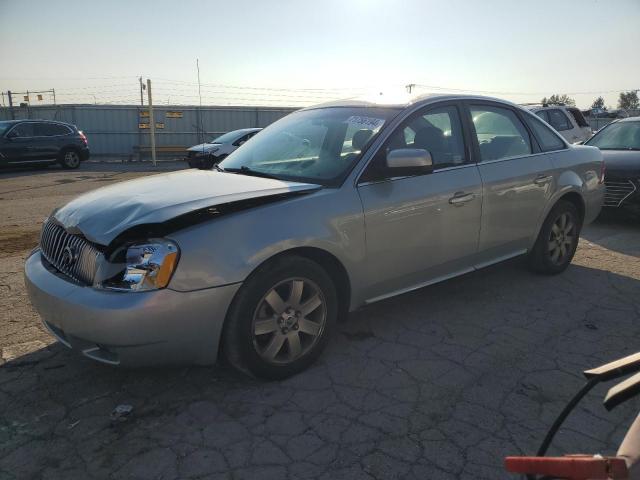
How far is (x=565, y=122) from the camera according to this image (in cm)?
1280

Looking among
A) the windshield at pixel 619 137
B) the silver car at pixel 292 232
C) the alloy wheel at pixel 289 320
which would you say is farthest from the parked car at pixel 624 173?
the alloy wheel at pixel 289 320

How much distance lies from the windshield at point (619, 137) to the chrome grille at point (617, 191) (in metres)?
0.93

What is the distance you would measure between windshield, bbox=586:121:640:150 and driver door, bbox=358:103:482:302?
511cm

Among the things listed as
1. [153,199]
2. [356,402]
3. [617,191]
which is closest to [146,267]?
[153,199]

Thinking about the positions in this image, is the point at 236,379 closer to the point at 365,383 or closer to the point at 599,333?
the point at 365,383

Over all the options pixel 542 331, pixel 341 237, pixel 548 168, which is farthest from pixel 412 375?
pixel 548 168

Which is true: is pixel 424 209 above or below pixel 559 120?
below

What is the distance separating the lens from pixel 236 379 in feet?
10.3

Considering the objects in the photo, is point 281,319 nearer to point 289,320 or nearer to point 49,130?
point 289,320

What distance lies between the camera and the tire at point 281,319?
9.34 ft

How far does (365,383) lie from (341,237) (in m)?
0.88

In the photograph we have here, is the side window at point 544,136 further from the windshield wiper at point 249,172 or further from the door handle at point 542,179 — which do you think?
the windshield wiper at point 249,172

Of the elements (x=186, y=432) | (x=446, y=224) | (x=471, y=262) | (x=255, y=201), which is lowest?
(x=186, y=432)

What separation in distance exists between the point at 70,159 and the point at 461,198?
1598cm
